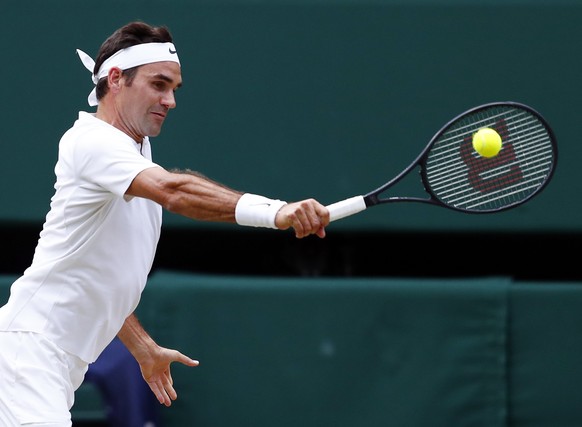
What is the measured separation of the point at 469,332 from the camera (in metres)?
6.06

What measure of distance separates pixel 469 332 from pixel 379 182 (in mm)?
906

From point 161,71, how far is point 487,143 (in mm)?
1075

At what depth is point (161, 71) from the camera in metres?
3.81

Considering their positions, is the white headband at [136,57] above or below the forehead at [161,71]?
above

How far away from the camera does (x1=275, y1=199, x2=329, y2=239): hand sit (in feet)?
10.6

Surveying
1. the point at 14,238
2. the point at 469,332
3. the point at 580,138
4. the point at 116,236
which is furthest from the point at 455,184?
Answer: the point at 14,238

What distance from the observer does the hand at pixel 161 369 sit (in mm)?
4078

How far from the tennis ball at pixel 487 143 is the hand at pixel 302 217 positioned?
3.33ft

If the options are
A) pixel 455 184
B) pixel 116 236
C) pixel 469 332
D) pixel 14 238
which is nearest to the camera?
pixel 116 236

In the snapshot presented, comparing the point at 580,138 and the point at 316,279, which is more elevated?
the point at 580,138

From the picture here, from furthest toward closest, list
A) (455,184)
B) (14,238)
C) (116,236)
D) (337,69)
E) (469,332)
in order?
(14,238), (337,69), (469,332), (455,184), (116,236)

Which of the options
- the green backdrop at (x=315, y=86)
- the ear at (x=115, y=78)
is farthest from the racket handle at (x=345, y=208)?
the green backdrop at (x=315, y=86)

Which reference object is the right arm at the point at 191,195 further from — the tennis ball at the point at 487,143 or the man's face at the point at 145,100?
the tennis ball at the point at 487,143

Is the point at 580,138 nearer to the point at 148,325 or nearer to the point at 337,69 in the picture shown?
the point at 337,69
